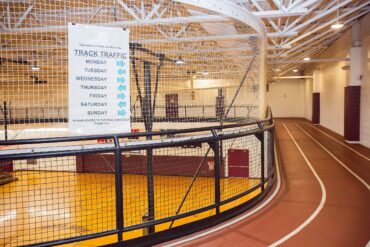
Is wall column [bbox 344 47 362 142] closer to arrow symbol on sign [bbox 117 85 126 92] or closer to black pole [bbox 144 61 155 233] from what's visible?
black pole [bbox 144 61 155 233]

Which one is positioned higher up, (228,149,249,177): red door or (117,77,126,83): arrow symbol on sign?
(117,77,126,83): arrow symbol on sign

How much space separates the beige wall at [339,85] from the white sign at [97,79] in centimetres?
1166

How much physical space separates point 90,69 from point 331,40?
17.4 meters

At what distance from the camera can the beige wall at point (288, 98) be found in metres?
31.3

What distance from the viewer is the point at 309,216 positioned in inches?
183

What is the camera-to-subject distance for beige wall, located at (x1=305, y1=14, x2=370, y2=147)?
12.1 meters

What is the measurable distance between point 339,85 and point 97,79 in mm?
16355

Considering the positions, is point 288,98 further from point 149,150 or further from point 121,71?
point 121,71

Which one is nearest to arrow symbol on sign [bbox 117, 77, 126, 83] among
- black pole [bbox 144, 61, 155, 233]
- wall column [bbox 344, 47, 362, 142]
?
black pole [bbox 144, 61, 155, 233]

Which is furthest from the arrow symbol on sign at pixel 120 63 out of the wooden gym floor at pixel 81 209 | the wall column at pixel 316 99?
the wall column at pixel 316 99

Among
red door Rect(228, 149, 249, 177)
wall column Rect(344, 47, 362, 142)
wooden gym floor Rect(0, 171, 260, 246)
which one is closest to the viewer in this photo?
wooden gym floor Rect(0, 171, 260, 246)

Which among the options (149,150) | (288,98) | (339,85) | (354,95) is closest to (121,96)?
(149,150)

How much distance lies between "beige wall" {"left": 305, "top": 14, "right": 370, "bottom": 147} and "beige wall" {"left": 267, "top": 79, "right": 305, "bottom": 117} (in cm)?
782

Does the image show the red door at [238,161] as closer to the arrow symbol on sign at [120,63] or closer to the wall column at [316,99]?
the arrow symbol on sign at [120,63]
